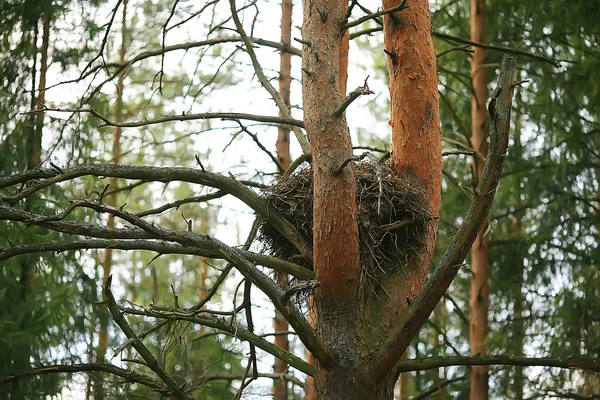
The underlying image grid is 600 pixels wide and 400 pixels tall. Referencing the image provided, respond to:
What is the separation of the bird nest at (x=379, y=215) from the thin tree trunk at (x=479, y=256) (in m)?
4.20

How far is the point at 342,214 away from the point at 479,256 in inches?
210

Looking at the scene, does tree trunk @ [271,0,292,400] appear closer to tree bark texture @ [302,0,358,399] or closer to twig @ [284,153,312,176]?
twig @ [284,153,312,176]

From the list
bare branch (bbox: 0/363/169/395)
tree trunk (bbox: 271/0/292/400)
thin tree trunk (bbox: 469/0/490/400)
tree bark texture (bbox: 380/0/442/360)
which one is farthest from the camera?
tree trunk (bbox: 271/0/292/400)

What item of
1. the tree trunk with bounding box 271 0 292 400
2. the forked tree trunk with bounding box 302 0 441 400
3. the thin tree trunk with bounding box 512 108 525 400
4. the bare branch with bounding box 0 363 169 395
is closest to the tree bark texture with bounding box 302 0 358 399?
the forked tree trunk with bounding box 302 0 441 400

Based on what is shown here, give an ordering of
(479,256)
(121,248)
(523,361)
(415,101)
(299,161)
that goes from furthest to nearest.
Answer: (479,256) → (299,161) → (415,101) → (523,361) → (121,248)

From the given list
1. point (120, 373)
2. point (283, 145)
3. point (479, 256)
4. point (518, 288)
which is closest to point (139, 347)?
point (120, 373)

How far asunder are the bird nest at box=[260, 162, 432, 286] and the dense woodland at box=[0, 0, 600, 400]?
2cm

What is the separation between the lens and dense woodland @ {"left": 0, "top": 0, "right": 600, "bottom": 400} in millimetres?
4777

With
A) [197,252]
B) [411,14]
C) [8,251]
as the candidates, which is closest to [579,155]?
[411,14]

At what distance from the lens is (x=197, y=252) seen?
4.81 meters

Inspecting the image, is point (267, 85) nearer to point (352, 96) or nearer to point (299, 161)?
point (299, 161)

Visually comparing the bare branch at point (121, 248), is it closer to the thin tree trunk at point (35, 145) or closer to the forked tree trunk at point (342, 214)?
the forked tree trunk at point (342, 214)

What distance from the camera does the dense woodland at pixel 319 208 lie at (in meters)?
4.78

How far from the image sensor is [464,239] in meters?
4.46
